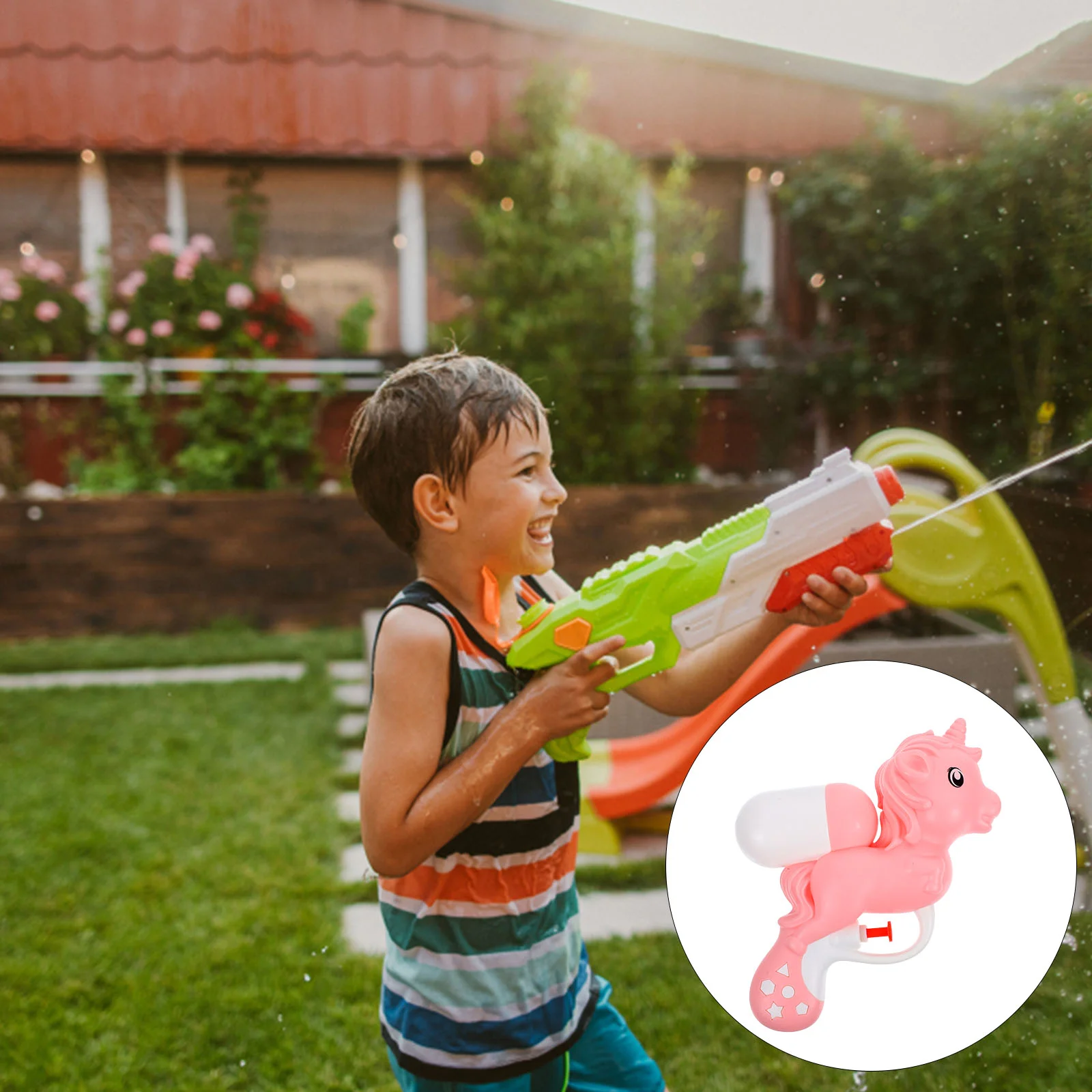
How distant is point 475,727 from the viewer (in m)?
0.63

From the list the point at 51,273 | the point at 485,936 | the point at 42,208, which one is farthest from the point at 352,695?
the point at 485,936

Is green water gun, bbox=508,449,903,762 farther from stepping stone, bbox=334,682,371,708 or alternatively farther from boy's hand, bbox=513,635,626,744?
stepping stone, bbox=334,682,371,708

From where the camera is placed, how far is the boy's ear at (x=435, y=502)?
0.62m

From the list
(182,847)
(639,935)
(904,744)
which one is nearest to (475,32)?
(182,847)

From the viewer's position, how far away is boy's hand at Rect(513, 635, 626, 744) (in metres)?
0.58

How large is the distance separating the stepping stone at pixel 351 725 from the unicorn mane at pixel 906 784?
60.3 inches

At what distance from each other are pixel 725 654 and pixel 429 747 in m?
0.21

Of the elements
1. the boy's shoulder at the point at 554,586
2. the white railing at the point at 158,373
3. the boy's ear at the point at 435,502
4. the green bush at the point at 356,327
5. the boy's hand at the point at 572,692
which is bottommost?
the boy's hand at the point at 572,692

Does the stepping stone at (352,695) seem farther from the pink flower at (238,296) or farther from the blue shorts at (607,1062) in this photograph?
the blue shorts at (607,1062)

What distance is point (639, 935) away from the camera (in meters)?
1.10

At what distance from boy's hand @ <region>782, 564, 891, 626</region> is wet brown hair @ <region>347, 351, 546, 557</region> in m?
0.20

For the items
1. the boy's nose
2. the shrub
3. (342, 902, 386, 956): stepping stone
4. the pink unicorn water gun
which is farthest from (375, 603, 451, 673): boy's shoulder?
the shrub

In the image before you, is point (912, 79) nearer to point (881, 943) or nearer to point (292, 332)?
point (881, 943)

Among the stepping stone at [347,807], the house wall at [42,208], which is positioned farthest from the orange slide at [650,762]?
the house wall at [42,208]
